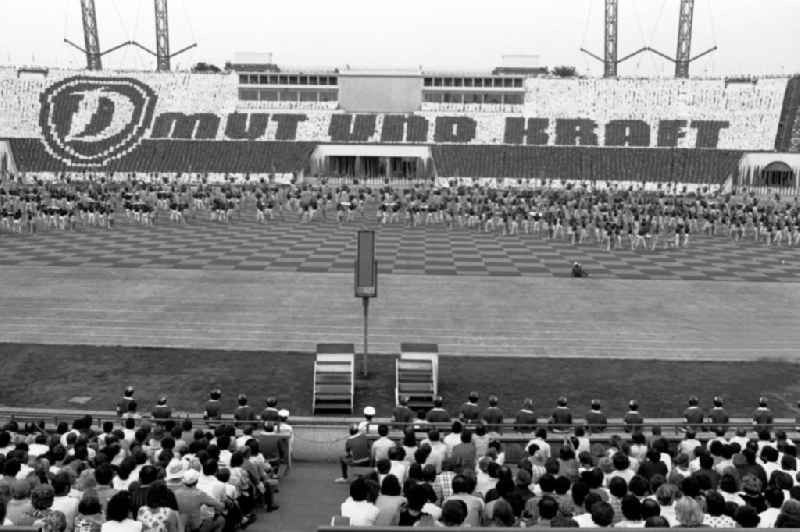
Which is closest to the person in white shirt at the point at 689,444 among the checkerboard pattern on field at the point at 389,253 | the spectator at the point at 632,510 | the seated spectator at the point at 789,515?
the seated spectator at the point at 789,515

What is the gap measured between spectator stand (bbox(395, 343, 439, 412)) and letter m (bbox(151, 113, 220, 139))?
71.8 meters

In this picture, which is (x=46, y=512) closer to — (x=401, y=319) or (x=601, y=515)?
(x=601, y=515)

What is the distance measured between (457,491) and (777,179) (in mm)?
77435

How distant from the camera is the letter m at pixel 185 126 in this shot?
275 feet

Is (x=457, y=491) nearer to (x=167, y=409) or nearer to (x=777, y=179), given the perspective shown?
(x=167, y=409)

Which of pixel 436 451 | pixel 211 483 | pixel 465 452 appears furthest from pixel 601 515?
pixel 211 483

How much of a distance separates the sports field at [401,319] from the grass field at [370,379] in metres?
0.06

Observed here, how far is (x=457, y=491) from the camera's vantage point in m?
8.59

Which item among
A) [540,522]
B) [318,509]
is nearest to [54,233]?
[318,509]

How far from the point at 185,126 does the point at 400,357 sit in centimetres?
7382

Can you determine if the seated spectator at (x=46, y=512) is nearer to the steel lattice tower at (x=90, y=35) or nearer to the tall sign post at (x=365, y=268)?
the tall sign post at (x=365, y=268)

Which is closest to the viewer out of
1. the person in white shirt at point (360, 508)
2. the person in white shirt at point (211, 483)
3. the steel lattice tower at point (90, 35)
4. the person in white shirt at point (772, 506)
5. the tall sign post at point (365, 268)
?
the person in white shirt at point (360, 508)

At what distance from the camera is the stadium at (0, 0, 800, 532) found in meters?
8.79

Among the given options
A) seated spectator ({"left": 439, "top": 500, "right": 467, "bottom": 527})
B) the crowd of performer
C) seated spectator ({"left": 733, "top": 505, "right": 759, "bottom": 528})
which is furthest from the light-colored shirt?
the crowd of performer
